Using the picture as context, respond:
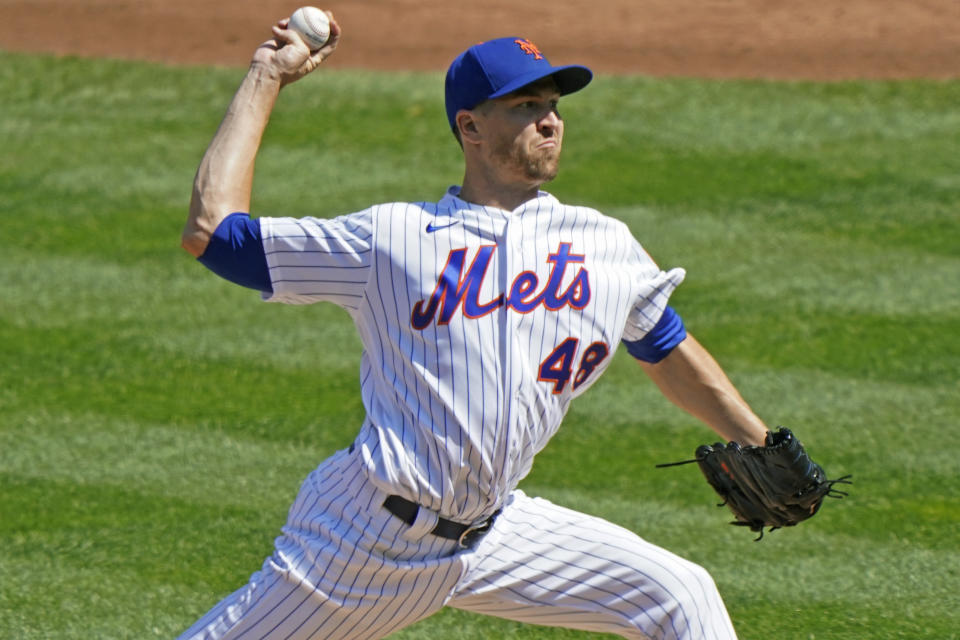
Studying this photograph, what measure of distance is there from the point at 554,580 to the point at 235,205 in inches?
43.3

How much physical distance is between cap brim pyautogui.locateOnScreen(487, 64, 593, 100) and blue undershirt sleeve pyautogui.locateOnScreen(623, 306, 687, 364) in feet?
1.88

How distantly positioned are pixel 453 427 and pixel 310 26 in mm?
968

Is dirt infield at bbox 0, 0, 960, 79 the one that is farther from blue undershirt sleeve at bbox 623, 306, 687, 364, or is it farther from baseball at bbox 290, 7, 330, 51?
baseball at bbox 290, 7, 330, 51

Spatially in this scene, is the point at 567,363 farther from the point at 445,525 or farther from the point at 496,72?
the point at 496,72

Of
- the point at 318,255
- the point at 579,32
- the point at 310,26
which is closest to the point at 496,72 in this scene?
the point at 310,26

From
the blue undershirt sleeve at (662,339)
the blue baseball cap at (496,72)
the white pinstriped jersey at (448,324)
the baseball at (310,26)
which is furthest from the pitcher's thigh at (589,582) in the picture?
the baseball at (310,26)

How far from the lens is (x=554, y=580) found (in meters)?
3.29

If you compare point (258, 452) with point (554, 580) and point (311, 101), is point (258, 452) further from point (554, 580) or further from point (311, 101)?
point (311, 101)

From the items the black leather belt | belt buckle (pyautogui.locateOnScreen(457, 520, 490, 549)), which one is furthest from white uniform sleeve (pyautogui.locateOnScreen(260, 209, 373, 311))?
belt buckle (pyautogui.locateOnScreen(457, 520, 490, 549))

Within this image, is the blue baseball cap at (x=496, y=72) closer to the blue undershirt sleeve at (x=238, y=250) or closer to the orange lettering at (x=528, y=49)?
the orange lettering at (x=528, y=49)

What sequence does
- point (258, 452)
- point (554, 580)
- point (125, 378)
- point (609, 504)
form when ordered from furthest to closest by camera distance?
point (125, 378), point (258, 452), point (609, 504), point (554, 580)

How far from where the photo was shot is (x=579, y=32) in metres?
12.4

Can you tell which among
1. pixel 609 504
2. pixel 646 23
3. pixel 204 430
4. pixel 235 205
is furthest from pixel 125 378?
pixel 646 23

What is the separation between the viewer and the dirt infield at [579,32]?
37.5 feet
